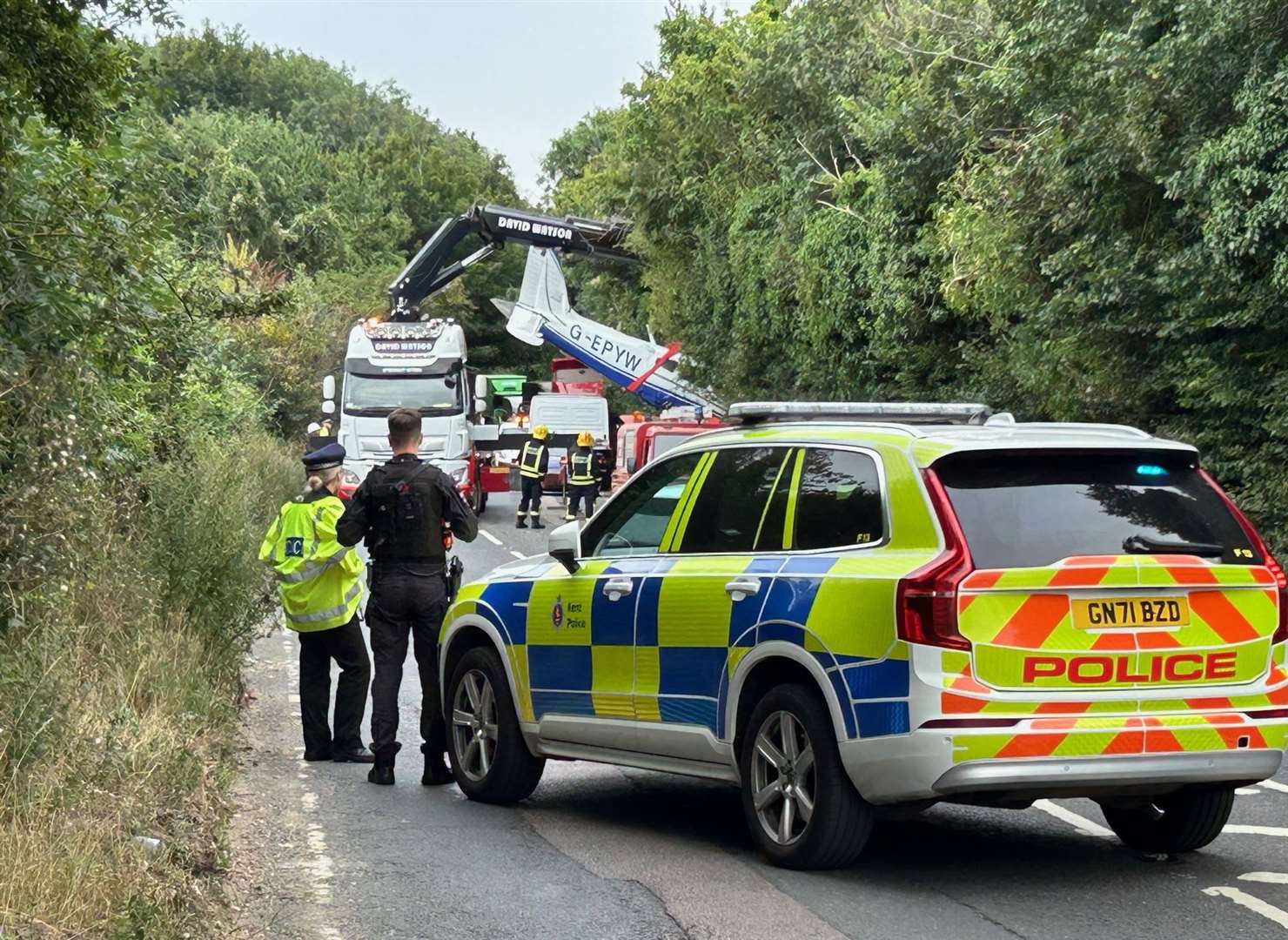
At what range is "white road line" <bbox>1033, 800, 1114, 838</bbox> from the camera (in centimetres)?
803

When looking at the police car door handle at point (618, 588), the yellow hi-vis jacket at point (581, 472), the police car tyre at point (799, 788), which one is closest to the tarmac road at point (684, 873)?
the police car tyre at point (799, 788)

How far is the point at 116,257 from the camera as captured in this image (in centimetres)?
888

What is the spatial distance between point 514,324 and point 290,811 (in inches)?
1268

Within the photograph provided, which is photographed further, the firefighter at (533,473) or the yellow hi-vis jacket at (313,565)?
the firefighter at (533,473)

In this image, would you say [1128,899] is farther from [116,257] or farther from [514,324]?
[514,324]

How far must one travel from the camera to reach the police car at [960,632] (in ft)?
21.1

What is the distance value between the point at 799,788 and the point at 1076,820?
203 centimetres

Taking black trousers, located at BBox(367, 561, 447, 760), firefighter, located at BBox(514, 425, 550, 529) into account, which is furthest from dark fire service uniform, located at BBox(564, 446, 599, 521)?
black trousers, located at BBox(367, 561, 447, 760)

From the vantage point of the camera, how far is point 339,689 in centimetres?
1066

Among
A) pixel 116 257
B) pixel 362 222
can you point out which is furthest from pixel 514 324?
pixel 116 257

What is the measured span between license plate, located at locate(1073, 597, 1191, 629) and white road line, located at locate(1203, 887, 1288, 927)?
1022 mm

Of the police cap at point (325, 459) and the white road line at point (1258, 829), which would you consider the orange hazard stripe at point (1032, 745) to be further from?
the police cap at point (325, 459)

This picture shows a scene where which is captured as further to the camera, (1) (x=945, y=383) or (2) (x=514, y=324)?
(2) (x=514, y=324)

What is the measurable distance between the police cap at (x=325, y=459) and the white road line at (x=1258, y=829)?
533 centimetres
